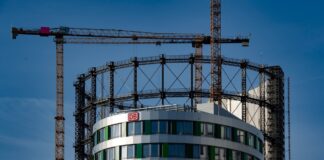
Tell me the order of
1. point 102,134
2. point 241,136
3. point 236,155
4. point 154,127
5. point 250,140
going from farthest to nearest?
1. point 250,140
2. point 102,134
3. point 241,136
4. point 236,155
5. point 154,127

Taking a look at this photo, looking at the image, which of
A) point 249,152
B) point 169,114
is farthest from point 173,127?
point 249,152

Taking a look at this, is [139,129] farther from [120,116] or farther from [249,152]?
[249,152]

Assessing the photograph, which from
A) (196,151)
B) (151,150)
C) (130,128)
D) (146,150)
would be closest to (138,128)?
(130,128)

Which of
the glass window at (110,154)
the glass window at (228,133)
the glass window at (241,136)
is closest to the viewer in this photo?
the glass window at (110,154)

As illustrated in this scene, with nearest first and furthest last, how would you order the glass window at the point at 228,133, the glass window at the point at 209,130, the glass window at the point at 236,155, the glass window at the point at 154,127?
the glass window at the point at 154,127 < the glass window at the point at 209,130 < the glass window at the point at 228,133 < the glass window at the point at 236,155

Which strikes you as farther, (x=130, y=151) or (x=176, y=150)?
(x=130, y=151)

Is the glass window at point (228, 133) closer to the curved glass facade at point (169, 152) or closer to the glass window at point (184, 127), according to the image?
the curved glass facade at point (169, 152)

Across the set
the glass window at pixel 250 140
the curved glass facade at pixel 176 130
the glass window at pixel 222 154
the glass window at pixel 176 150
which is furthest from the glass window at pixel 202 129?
the glass window at pixel 250 140

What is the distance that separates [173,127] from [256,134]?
56.1ft

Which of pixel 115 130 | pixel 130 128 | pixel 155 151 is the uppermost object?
pixel 115 130

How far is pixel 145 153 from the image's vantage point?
164 meters

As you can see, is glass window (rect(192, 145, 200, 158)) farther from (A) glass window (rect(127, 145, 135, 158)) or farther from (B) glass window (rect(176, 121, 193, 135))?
(A) glass window (rect(127, 145, 135, 158))

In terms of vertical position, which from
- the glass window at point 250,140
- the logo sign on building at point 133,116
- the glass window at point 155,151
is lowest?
the glass window at point 155,151

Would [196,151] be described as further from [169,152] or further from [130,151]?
[130,151]
